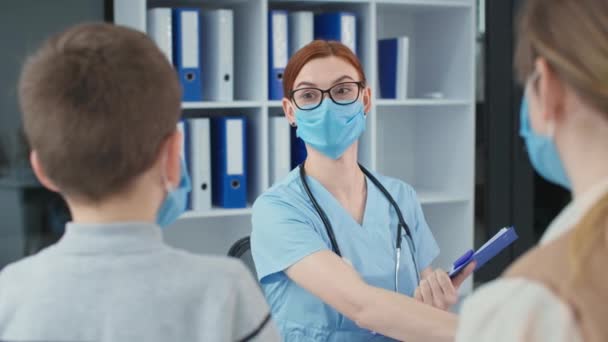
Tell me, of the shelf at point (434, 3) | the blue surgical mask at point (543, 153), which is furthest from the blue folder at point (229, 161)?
the blue surgical mask at point (543, 153)

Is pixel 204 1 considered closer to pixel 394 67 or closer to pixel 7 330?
pixel 394 67

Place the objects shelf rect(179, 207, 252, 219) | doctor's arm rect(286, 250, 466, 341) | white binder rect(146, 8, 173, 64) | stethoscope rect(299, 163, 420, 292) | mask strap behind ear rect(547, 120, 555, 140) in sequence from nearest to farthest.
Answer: mask strap behind ear rect(547, 120, 555, 140) < doctor's arm rect(286, 250, 466, 341) < stethoscope rect(299, 163, 420, 292) < white binder rect(146, 8, 173, 64) < shelf rect(179, 207, 252, 219)

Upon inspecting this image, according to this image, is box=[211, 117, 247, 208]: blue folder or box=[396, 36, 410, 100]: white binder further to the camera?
box=[396, 36, 410, 100]: white binder

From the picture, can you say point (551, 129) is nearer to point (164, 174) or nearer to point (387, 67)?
point (164, 174)

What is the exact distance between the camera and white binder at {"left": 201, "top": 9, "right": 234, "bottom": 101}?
2789mm

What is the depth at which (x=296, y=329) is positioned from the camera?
1773 mm

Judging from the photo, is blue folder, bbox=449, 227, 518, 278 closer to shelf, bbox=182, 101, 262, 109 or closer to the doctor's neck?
the doctor's neck

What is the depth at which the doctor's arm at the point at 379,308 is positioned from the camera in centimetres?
157

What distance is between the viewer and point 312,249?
1.69m

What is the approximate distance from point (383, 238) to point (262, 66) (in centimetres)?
115

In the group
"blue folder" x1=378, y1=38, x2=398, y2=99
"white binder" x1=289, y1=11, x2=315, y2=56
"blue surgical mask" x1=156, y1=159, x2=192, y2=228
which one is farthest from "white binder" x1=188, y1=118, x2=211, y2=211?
"blue surgical mask" x1=156, y1=159, x2=192, y2=228

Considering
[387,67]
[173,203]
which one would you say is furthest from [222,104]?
[173,203]

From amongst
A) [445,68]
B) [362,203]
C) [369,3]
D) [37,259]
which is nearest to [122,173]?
[37,259]

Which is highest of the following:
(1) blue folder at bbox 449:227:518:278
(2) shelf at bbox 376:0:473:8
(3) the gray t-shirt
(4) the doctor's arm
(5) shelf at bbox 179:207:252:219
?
(2) shelf at bbox 376:0:473:8
